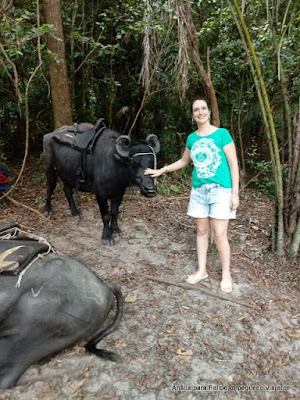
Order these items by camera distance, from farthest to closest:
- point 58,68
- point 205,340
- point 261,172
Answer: point 261,172 < point 58,68 < point 205,340

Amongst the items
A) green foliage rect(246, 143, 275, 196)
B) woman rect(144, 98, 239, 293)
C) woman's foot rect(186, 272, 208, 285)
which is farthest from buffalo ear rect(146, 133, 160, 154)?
green foliage rect(246, 143, 275, 196)

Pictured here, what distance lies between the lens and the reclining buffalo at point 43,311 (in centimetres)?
223

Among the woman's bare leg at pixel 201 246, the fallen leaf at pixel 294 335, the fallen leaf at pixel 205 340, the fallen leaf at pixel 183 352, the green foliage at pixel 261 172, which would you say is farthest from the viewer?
the green foliage at pixel 261 172

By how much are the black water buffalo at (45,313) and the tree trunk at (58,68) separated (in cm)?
373

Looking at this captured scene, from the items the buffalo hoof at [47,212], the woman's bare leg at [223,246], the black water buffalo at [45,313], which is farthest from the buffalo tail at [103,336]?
the buffalo hoof at [47,212]

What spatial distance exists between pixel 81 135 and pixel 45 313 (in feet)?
8.35

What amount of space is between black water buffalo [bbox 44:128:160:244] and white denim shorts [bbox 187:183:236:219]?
2.03 feet

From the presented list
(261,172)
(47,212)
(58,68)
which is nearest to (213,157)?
(47,212)

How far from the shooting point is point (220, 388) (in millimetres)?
2320

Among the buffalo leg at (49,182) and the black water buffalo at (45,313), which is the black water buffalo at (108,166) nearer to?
the buffalo leg at (49,182)

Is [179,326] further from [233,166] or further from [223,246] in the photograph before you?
[233,166]

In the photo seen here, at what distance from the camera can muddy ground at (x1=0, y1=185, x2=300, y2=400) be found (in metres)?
2.31

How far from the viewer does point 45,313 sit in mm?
2277

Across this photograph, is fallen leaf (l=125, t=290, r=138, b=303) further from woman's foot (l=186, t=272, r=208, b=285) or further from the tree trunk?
the tree trunk
